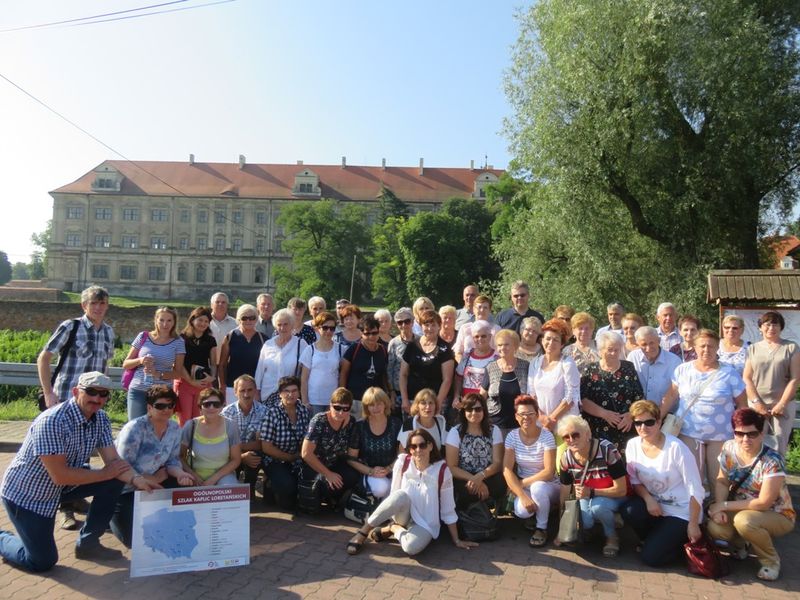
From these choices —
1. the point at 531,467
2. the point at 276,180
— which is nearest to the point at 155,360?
the point at 531,467

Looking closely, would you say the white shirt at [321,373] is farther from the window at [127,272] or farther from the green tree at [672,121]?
the window at [127,272]

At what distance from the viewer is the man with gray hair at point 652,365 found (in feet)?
21.2

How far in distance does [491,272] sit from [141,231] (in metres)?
53.4

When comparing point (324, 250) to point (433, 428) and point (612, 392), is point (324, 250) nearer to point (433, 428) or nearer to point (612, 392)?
point (433, 428)

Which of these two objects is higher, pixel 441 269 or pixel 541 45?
pixel 541 45

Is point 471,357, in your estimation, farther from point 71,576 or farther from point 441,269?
point 441,269

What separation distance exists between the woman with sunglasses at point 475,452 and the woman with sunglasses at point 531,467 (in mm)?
120

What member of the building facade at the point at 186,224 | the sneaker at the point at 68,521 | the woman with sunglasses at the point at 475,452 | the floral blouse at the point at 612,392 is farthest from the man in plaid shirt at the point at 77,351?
the building facade at the point at 186,224

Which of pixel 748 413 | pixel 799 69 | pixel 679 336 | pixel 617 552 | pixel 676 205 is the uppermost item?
pixel 799 69

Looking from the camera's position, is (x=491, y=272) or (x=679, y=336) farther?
(x=491, y=272)

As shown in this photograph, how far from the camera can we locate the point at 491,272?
60.5 m

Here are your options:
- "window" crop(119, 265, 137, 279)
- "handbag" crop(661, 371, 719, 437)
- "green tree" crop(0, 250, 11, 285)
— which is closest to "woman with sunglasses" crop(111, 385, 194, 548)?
"handbag" crop(661, 371, 719, 437)

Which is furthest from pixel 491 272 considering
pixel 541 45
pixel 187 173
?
pixel 187 173

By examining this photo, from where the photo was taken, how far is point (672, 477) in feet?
17.3
